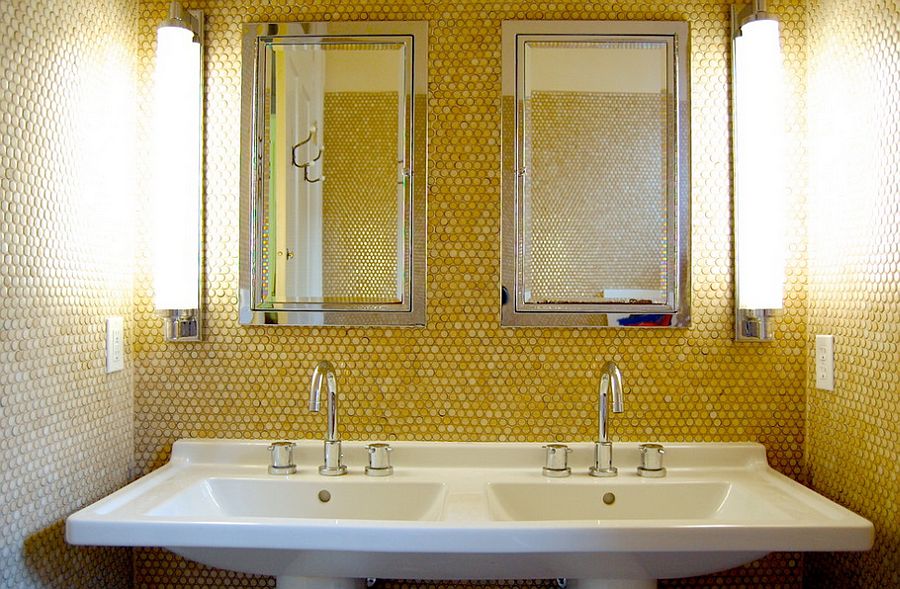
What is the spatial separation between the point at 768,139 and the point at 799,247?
0.87ft

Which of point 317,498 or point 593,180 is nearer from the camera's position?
point 317,498

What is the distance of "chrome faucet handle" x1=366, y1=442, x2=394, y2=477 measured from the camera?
1.49 m

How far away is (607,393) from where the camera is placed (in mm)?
1458

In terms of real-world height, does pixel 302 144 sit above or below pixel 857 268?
above

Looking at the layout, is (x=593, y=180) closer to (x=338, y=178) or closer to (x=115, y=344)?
(x=338, y=178)

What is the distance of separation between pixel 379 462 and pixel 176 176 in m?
0.79

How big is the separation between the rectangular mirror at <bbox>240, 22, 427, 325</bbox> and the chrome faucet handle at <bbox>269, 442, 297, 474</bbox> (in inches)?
11.2

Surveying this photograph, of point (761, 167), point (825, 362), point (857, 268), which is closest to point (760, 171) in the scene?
point (761, 167)

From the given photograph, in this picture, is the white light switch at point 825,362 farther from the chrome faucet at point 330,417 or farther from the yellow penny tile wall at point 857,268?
the chrome faucet at point 330,417

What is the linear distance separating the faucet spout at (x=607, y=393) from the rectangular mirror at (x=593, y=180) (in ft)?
0.51

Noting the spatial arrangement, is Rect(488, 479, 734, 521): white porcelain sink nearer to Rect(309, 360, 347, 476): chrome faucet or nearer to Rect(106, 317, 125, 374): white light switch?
Rect(309, 360, 347, 476): chrome faucet

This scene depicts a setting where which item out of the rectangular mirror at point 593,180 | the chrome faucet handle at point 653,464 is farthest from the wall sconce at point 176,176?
the chrome faucet handle at point 653,464

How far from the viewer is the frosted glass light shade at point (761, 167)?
1.49 metres

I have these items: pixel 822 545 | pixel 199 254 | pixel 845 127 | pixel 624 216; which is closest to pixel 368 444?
pixel 199 254
